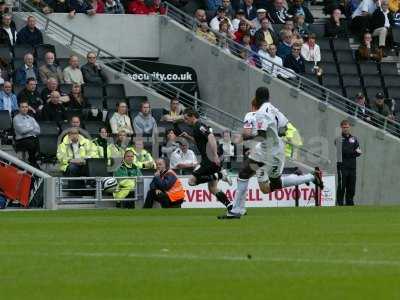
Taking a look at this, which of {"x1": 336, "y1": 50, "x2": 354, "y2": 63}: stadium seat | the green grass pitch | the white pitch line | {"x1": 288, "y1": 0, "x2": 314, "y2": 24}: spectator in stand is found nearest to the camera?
the green grass pitch

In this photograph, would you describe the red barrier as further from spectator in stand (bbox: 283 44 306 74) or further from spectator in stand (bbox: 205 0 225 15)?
spectator in stand (bbox: 205 0 225 15)

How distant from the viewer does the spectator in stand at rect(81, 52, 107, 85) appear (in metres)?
32.1

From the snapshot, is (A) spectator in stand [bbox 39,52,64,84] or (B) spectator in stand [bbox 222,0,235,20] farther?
(B) spectator in stand [bbox 222,0,235,20]

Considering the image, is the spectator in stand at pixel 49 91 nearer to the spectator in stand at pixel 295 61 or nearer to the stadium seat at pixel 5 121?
the stadium seat at pixel 5 121

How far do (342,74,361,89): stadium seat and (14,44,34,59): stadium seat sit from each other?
341 inches

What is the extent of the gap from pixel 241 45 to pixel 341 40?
3900 mm

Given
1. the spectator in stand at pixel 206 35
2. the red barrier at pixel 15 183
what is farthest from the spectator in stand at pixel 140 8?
the red barrier at pixel 15 183

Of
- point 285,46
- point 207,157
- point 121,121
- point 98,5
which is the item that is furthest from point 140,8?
point 207,157

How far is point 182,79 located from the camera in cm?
3519

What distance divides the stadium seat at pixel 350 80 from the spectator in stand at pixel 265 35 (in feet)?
6.96

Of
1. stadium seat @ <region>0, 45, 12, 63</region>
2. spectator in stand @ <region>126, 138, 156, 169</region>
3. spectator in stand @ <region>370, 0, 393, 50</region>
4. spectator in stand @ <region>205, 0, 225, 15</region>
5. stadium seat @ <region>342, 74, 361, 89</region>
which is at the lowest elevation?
spectator in stand @ <region>126, 138, 156, 169</region>

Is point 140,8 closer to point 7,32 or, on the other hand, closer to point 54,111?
point 7,32

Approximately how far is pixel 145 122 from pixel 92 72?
246 cm

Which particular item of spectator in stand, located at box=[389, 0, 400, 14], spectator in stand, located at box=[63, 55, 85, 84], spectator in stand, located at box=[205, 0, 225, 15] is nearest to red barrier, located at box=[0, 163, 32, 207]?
spectator in stand, located at box=[63, 55, 85, 84]
